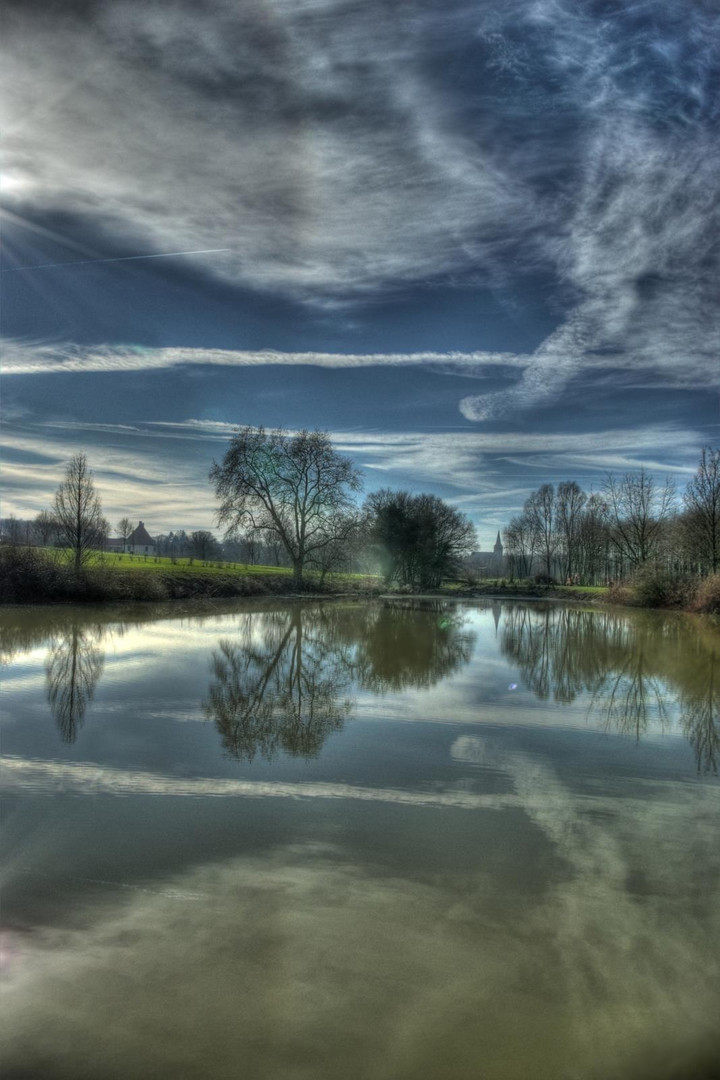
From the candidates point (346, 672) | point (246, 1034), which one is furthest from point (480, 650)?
point (246, 1034)

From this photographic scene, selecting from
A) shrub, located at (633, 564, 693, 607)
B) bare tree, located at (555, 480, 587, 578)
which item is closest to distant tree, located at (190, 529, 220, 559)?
bare tree, located at (555, 480, 587, 578)

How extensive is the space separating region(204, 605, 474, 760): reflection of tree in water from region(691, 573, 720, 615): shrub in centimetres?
1507

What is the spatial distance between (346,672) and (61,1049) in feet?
27.5

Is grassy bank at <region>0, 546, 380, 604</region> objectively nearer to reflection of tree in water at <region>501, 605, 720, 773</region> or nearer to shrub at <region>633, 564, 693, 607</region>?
reflection of tree in water at <region>501, 605, 720, 773</region>

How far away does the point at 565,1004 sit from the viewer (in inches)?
103

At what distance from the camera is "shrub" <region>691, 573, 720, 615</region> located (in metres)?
28.2

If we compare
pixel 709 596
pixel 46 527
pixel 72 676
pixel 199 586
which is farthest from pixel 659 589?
pixel 46 527

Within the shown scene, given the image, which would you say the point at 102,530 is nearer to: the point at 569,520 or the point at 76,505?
the point at 76,505

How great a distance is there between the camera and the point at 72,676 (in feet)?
31.2

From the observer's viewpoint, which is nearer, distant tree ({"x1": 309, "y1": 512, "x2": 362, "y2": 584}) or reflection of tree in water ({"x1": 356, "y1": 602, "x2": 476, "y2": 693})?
reflection of tree in water ({"x1": 356, "y1": 602, "x2": 476, "y2": 693})

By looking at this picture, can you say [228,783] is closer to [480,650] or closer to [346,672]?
[346,672]

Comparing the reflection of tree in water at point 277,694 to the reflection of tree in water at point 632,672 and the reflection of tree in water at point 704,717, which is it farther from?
the reflection of tree in water at point 704,717

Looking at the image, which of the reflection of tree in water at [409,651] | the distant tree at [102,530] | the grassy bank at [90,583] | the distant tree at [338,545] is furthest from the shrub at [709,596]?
the distant tree at [102,530]

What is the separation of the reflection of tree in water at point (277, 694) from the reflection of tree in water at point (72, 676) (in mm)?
1478
